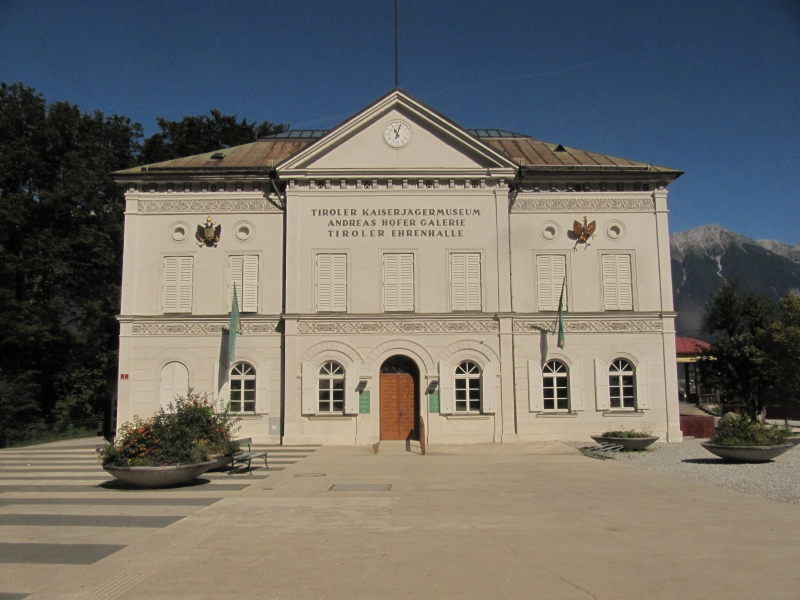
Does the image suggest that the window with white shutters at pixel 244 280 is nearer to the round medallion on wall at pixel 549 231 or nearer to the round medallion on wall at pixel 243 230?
the round medallion on wall at pixel 243 230

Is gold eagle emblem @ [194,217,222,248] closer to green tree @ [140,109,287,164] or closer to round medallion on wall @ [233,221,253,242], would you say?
round medallion on wall @ [233,221,253,242]

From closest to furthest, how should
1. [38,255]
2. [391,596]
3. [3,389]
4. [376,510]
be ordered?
[391,596], [376,510], [3,389], [38,255]

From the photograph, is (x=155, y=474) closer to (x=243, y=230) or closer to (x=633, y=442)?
(x=243, y=230)

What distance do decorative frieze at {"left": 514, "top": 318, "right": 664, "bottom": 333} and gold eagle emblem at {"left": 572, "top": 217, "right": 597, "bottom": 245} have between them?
2.98 meters

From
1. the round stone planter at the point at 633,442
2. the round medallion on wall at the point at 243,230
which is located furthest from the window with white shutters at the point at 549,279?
Answer: the round medallion on wall at the point at 243,230

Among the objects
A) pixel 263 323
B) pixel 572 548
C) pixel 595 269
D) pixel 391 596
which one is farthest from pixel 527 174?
pixel 391 596

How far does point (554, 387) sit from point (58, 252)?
80.5ft

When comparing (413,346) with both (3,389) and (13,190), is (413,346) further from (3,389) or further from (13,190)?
(13,190)

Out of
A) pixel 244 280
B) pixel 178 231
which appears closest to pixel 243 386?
pixel 244 280

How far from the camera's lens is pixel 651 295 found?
24859mm

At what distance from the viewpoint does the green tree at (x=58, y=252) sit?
32969 mm

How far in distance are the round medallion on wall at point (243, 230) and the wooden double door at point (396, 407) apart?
712cm

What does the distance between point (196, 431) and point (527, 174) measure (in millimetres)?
15700

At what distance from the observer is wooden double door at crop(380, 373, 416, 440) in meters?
23.8
